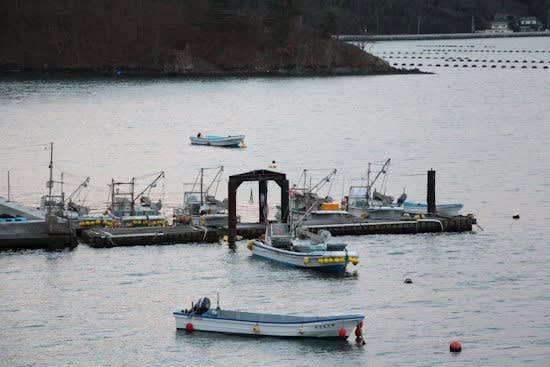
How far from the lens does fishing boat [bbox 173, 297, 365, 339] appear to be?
168 ft

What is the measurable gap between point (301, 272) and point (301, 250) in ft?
4.57

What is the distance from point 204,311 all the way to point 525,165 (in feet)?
190

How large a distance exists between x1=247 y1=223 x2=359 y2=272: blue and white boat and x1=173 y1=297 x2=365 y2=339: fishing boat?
10.7 m

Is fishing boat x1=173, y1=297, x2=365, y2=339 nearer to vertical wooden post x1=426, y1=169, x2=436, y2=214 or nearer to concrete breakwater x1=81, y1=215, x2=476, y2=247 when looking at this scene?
concrete breakwater x1=81, y1=215, x2=476, y2=247

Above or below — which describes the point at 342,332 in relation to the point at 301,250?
below

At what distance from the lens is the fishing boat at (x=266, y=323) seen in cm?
5134

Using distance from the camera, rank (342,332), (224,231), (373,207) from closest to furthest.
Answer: (342,332) → (224,231) → (373,207)

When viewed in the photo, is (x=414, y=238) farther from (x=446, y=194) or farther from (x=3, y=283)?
(x=3, y=283)

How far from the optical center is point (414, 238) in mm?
72125

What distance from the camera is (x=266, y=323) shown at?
51.7 m

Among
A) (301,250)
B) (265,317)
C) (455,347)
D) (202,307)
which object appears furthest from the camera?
(301,250)

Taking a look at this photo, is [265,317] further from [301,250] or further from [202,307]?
[301,250]

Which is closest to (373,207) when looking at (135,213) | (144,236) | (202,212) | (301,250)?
(202,212)

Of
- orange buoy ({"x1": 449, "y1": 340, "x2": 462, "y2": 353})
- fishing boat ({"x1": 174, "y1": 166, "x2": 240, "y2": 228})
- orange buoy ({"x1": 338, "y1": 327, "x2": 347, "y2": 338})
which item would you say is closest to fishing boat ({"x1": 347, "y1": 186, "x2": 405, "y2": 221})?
fishing boat ({"x1": 174, "y1": 166, "x2": 240, "y2": 228})
